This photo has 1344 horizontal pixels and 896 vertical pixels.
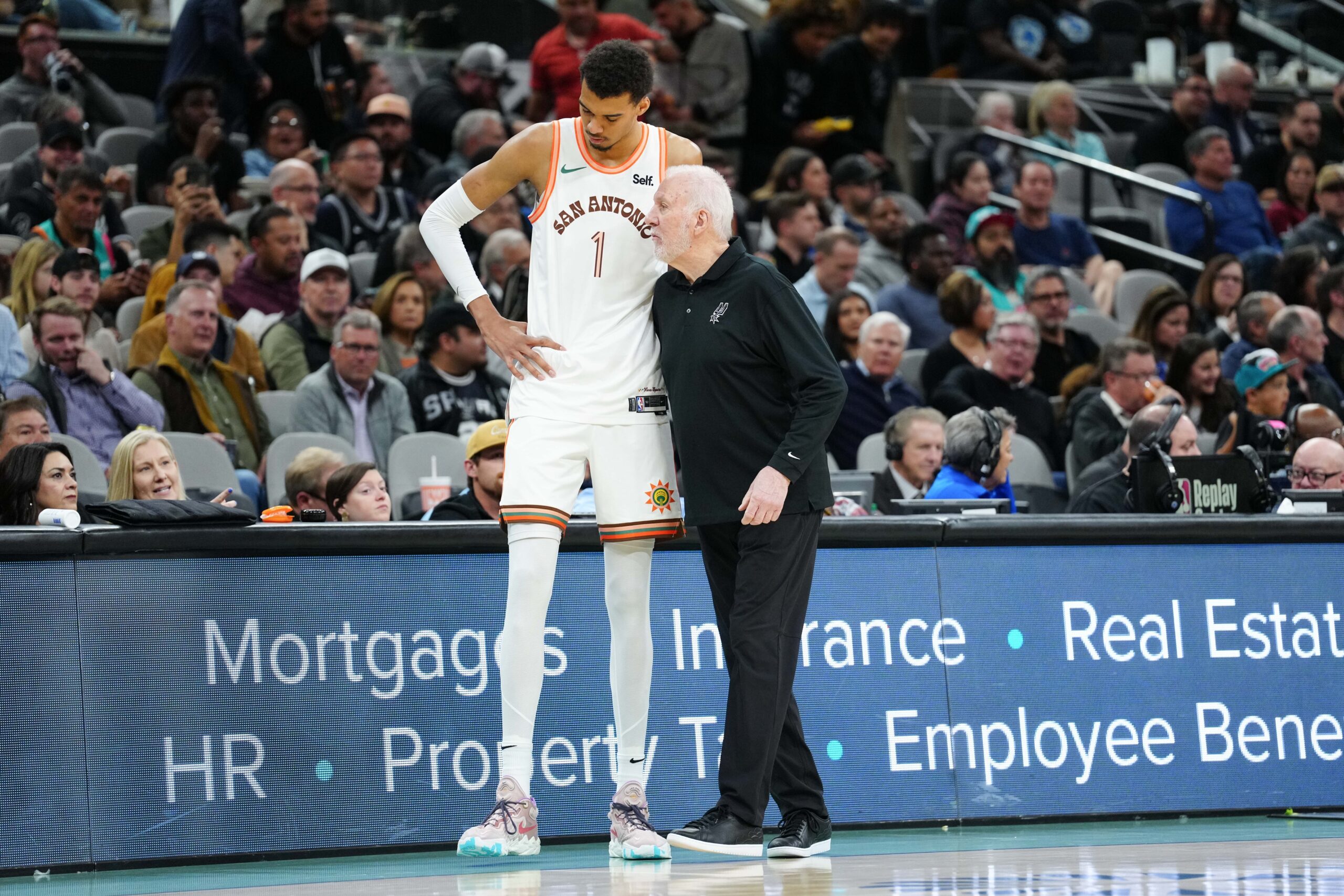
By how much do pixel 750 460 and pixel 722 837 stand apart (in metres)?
1.05

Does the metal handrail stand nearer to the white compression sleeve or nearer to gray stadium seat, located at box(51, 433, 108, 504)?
gray stadium seat, located at box(51, 433, 108, 504)

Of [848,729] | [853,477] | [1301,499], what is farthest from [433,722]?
[1301,499]

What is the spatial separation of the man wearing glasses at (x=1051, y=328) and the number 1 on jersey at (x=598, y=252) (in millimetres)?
6890

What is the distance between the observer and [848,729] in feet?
19.5

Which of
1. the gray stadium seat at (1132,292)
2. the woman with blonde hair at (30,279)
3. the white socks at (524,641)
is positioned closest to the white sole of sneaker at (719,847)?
the white socks at (524,641)

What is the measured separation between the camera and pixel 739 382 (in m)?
5.07

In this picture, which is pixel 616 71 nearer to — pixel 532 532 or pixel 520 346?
pixel 520 346

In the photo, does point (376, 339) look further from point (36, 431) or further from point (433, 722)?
point (433, 722)

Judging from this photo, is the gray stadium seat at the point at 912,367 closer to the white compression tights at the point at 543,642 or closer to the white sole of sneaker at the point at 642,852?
the white compression tights at the point at 543,642

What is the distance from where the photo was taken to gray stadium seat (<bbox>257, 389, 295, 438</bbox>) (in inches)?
383

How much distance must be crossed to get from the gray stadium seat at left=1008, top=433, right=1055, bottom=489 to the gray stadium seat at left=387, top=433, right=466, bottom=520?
10.0 ft

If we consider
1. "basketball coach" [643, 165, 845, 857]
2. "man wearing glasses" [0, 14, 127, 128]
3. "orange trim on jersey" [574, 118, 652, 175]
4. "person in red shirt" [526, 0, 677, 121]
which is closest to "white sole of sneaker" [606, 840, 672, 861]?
"basketball coach" [643, 165, 845, 857]

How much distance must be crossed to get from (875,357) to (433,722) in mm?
5293

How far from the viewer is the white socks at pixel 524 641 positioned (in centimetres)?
498
